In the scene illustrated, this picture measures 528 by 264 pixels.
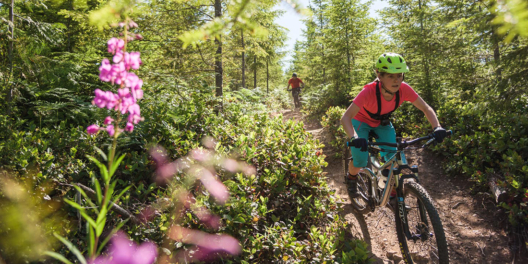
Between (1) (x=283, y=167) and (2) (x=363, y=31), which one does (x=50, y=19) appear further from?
(2) (x=363, y=31)

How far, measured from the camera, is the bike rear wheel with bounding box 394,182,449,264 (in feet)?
10.7

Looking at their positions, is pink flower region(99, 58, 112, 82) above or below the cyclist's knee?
above

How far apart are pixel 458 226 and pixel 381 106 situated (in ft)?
8.78

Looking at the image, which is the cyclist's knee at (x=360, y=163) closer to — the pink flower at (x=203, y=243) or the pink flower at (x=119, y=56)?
the pink flower at (x=203, y=243)

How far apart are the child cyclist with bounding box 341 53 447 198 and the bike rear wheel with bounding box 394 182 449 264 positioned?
708mm

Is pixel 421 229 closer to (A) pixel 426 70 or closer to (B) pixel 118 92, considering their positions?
(B) pixel 118 92

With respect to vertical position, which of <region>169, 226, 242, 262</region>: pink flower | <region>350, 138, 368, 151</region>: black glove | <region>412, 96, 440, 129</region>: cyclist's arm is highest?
<region>412, 96, 440, 129</region>: cyclist's arm

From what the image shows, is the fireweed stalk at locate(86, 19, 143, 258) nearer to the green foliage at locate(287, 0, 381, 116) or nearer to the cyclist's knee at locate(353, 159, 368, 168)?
the cyclist's knee at locate(353, 159, 368, 168)

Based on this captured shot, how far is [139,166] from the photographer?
4465 mm

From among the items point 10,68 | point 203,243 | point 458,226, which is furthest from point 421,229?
point 10,68

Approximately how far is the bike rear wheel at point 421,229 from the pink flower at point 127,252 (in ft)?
10.6

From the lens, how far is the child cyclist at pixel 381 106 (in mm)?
3873

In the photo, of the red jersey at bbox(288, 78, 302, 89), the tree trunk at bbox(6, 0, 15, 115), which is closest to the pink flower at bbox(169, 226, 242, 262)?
the tree trunk at bbox(6, 0, 15, 115)

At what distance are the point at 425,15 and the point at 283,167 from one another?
972 centimetres
